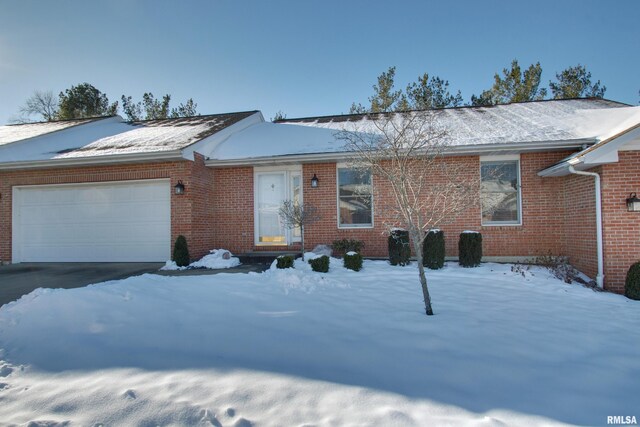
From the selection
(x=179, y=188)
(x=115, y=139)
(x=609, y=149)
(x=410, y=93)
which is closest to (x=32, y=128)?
(x=115, y=139)

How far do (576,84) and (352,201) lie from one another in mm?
17503

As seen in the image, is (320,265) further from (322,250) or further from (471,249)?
(471,249)

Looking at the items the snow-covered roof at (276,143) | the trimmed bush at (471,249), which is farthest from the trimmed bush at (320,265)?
the trimmed bush at (471,249)

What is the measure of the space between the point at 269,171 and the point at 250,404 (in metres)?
7.79

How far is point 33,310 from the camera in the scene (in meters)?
4.35

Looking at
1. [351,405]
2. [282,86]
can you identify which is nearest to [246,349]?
[351,405]

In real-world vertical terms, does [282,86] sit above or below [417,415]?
above

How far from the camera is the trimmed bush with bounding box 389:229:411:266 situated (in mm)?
7875

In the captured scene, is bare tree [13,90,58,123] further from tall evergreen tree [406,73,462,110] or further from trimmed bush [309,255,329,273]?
trimmed bush [309,255,329,273]

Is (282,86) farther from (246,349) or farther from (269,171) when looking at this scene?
(246,349)

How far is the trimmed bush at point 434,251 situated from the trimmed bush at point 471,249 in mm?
570

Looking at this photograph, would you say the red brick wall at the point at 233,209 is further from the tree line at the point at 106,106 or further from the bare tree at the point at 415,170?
the tree line at the point at 106,106

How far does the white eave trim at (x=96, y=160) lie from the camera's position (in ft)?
27.5

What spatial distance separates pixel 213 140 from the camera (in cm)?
981
